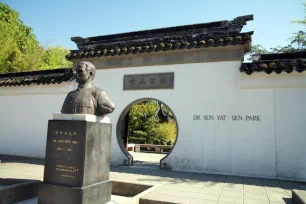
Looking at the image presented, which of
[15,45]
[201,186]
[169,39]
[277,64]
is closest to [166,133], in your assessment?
[169,39]

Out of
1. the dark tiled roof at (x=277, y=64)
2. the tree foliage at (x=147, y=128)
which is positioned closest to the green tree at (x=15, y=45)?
the tree foliage at (x=147, y=128)

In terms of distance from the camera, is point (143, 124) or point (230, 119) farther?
point (143, 124)

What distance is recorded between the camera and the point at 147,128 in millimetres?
15984

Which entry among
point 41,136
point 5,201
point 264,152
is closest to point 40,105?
point 41,136

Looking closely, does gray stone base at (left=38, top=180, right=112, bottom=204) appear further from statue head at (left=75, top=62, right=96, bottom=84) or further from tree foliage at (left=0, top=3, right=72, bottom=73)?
tree foliage at (left=0, top=3, right=72, bottom=73)

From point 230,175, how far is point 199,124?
1.52 metres

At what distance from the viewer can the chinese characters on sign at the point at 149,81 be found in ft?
23.0

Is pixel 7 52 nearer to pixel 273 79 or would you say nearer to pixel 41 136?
pixel 41 136

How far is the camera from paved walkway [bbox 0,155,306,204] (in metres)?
3.84

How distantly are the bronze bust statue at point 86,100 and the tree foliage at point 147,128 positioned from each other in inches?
464

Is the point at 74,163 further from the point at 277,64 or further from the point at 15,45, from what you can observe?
the point at 15,45

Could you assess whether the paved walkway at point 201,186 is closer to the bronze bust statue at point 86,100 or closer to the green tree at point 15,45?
the bronze bust statue at point 86,100

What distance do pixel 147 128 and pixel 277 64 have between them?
10980 millimetres

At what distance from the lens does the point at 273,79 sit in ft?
20.0
